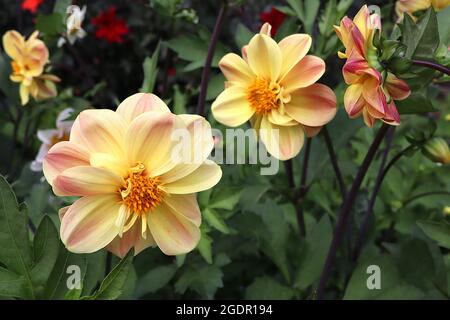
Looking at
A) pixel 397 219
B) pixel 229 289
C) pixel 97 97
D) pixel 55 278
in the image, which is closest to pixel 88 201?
pixel 55 278

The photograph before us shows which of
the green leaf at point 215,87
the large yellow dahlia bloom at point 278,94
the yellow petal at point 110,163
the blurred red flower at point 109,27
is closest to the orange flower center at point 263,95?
the large yellow dahlia bloom at point 278,94

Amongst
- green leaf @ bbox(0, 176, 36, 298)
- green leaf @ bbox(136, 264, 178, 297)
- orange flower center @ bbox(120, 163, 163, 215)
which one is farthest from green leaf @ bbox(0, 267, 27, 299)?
green leaf @ bbox(136, 264, 178, 297)

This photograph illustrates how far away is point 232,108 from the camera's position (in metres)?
0.85

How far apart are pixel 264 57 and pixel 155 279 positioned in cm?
49

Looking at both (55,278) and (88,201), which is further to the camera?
(55,278)

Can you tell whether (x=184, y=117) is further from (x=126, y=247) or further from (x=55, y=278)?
(x=55, y=278)

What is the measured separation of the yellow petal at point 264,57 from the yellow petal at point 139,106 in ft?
0.55

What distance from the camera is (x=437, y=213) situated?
138 cm

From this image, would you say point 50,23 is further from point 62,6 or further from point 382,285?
point 382,285

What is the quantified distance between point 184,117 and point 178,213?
0.11 metres

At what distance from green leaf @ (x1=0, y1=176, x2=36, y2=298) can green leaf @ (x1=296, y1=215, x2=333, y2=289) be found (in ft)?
1.66

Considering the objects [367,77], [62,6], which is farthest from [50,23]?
[367,77]

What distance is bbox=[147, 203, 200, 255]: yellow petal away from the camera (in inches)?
28.0

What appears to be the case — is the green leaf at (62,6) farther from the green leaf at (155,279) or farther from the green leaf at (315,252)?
the green leaf at (315,252)
